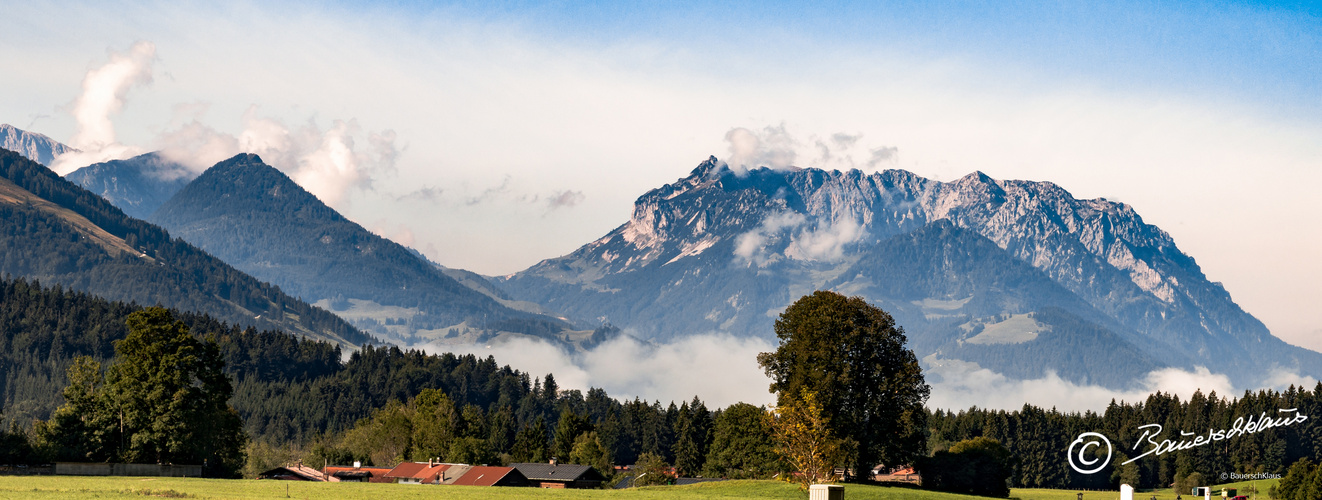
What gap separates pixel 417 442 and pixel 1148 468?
343 feet

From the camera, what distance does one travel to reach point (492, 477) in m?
129

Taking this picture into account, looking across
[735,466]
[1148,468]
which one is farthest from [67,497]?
[1148,468]

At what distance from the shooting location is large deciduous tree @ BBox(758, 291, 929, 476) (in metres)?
102

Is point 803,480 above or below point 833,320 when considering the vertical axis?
below

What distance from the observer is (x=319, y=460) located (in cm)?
17538

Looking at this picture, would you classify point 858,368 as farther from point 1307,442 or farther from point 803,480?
point 1307,442

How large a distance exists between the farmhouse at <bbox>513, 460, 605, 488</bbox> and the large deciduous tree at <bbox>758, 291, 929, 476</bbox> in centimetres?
3926

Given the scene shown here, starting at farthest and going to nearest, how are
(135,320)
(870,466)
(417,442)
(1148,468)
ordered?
(1148,468)
(417,442)
(870,466)
(135,320)

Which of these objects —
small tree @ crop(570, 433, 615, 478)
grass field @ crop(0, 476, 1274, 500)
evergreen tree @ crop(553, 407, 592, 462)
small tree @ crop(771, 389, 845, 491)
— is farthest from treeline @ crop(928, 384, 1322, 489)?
small tree @ crop(771, 389, 845, 491)

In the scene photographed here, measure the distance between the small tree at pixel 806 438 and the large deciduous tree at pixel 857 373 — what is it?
4.33 m

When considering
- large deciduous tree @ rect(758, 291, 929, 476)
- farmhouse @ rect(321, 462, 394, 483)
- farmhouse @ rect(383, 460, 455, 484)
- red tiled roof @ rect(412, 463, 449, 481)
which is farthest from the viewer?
farmhouse @ rect(321, 462, 394, 483)

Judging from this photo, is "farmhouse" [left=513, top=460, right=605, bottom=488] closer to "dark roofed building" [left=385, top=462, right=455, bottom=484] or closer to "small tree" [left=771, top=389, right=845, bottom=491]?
"dark roofed building" [left=385, top=462, right=455, bottom=484]

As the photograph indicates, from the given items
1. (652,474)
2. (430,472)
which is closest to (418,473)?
(430,472)

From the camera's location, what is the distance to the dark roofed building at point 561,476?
137 meters
